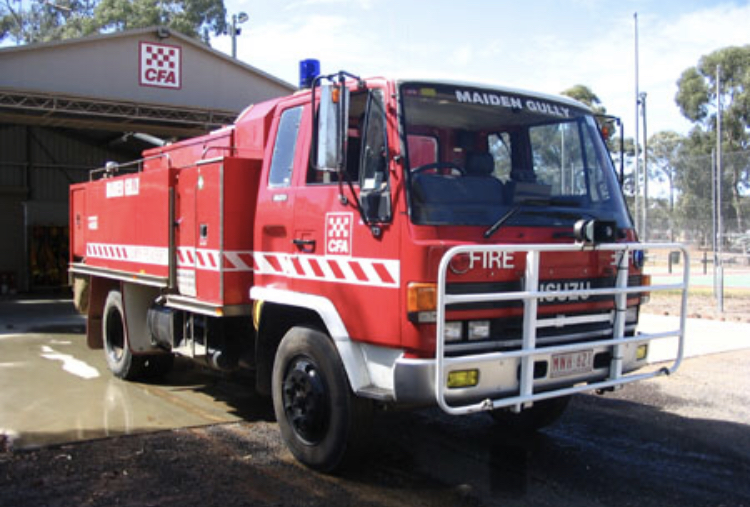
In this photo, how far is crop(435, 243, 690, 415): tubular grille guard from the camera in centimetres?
371

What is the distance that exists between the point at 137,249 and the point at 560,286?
4578 millimetres

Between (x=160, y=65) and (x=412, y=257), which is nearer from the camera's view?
(x=412, y=257)

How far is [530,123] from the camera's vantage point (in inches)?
198

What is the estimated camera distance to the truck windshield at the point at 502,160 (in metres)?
4.21

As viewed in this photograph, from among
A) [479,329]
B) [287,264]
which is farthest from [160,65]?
[479,329]

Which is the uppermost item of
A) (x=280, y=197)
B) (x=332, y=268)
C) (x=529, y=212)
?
(x=280, y=197)

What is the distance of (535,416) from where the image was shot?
573 centimetres

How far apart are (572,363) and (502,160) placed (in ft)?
5.10

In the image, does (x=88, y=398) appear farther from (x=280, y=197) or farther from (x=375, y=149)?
(x=375, y=149)

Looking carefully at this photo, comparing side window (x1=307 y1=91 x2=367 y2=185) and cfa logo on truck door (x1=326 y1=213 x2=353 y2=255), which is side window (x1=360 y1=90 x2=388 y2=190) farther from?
cfa logo on truck door (x1=326 y1=213 x2=353 y2=255)

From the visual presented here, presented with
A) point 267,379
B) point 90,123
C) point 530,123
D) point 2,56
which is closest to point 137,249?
point 267,379

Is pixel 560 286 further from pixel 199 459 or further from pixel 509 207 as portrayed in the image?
pixel 199 459

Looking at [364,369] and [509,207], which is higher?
[509,207]

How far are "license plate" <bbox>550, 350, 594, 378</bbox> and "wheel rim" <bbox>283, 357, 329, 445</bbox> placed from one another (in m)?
1.51
